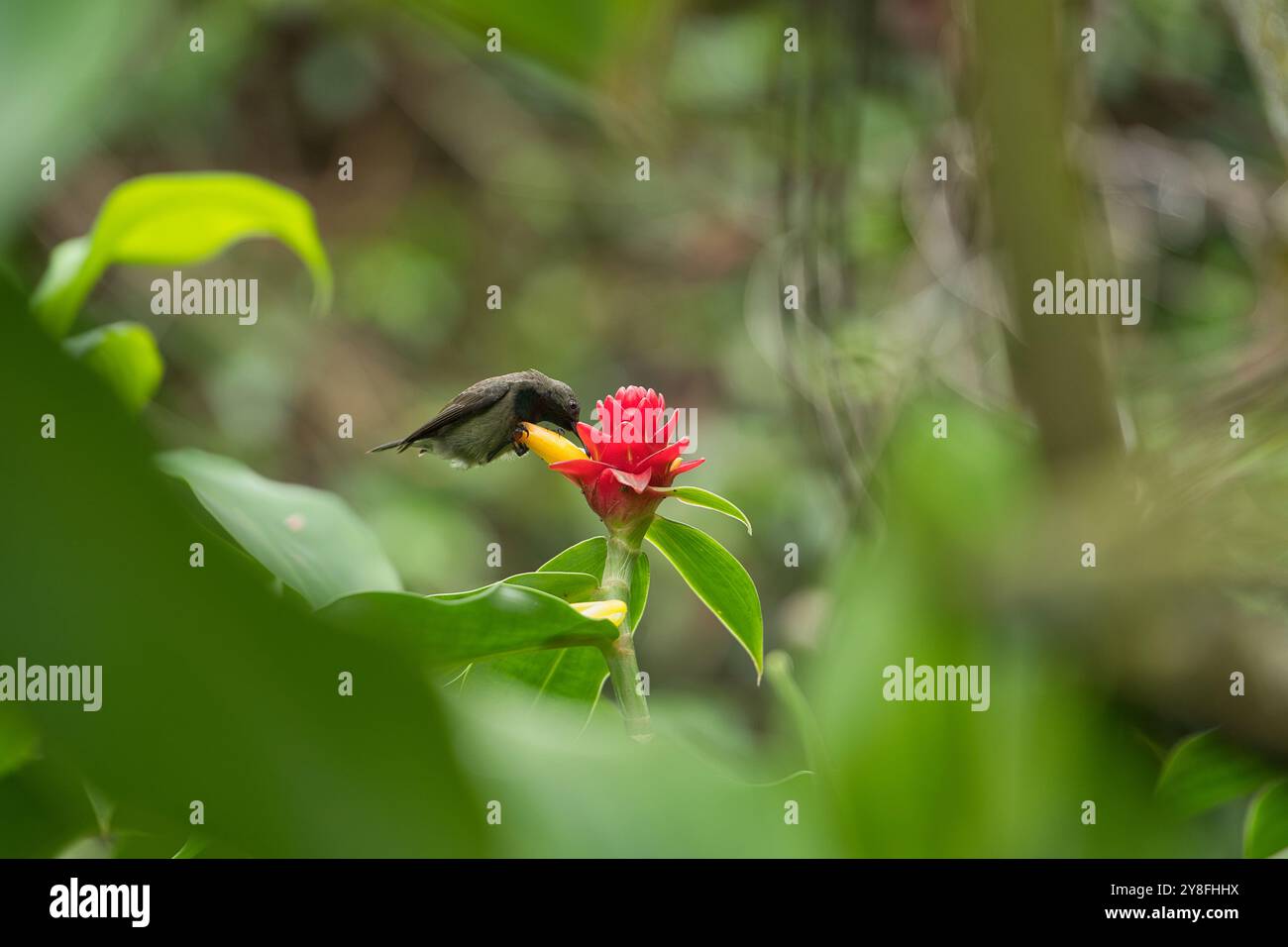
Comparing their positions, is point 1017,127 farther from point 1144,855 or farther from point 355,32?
point 355,32

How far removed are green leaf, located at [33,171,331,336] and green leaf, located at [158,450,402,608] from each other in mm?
120

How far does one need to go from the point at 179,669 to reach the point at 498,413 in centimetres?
41

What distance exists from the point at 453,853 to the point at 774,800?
0.48ft

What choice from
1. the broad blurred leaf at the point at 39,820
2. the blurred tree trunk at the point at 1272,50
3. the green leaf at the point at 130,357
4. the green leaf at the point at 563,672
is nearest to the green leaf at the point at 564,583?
the green leaf at the point at 563,672

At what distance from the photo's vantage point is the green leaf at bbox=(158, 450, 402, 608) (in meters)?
0.49

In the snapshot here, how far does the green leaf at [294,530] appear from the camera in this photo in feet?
1.62

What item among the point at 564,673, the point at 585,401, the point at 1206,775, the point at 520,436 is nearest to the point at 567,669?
the point at 564,673

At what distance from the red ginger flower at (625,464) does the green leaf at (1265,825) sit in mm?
239

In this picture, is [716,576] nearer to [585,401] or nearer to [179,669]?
[179,669]

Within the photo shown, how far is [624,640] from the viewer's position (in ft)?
1.37

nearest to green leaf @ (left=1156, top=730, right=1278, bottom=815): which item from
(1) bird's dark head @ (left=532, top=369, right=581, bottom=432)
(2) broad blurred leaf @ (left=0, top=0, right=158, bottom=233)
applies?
(1) bird's dark head @ (left=532, top=369, right=581, bottom=432)

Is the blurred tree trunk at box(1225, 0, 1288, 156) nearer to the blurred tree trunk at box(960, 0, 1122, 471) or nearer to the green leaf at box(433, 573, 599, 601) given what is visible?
the blurred tree trunk at box(960, 0, 1122, 471)

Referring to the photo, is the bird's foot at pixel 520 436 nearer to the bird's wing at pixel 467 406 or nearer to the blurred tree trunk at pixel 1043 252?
the bird's wing at pixel 467 406

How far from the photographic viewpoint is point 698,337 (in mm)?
1998
